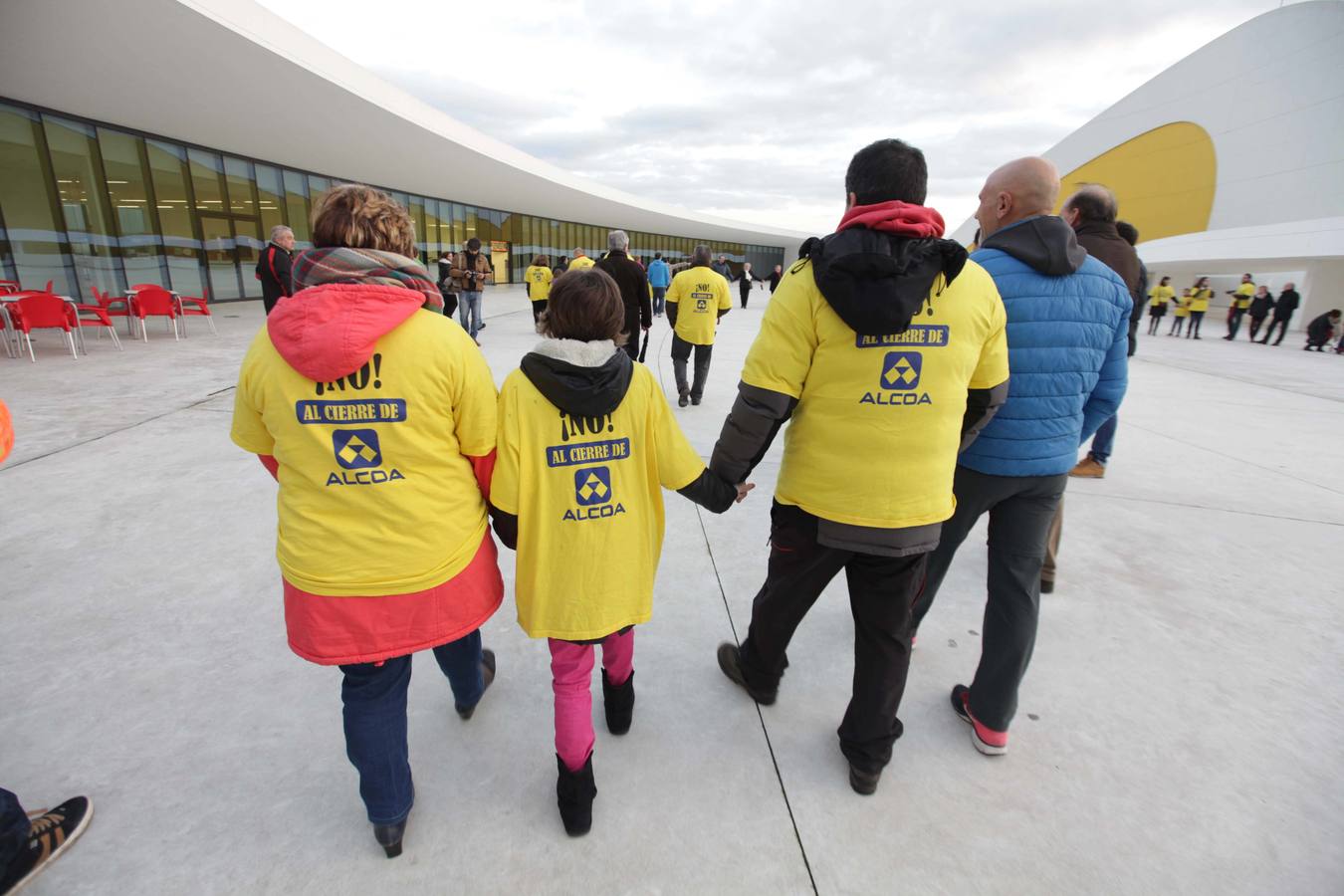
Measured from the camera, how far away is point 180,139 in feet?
42.4

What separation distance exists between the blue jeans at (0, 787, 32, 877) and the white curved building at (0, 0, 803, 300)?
30.1 feet

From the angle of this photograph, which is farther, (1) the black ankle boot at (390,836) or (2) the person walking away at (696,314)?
(2) the person walking away at (696,314)

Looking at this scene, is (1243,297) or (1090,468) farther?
(1243,297)

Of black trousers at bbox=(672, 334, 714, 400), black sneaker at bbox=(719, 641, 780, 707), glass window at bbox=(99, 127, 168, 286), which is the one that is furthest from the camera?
glass window at bbox=(99, 127, 168, 286)

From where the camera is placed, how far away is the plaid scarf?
1367mm

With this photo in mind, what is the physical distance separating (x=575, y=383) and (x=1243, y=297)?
22.9 meters

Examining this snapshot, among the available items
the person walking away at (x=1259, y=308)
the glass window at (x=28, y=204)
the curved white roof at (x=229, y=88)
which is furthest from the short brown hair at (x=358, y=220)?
the person walking away at (x=1259, y=308)

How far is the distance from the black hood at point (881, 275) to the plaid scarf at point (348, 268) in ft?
3.50

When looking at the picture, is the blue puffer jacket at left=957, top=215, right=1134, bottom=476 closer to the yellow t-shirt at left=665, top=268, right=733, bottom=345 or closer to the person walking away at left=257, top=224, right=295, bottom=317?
the yellow t-shirt at left=665, top=268, right=733, bottom=345

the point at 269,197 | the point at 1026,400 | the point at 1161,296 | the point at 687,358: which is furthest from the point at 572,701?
the point at 1161,296

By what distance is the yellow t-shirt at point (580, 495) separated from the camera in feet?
5.33

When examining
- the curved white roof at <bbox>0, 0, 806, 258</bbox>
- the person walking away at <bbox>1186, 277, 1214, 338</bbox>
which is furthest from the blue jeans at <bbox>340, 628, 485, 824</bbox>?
the person walking away at <bbox>1186, 277, 1214, 338</bbox>

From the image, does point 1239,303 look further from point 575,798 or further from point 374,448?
point 374,448

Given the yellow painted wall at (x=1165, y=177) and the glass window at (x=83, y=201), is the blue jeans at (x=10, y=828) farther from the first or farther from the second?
the yellow painted wall at (x=1165, y=177)
